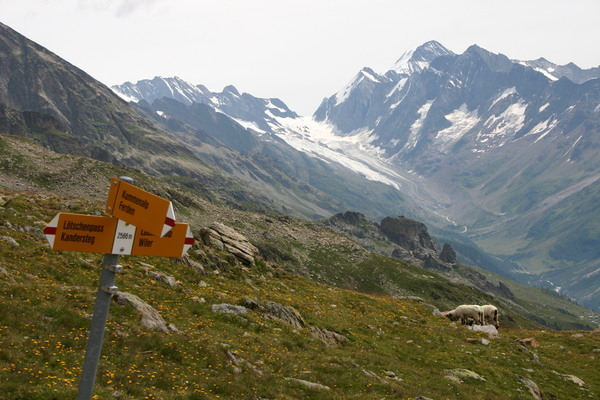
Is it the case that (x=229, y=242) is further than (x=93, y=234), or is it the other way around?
(x=229, y=242)

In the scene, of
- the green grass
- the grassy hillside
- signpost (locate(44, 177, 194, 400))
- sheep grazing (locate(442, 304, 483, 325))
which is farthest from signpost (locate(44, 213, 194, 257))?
sheep grazing (locate(442, 304, 483, 325))

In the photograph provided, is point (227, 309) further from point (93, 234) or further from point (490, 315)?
point (490, 315)

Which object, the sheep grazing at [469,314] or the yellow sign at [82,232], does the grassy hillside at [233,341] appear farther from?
the yellow sign at [82,232]

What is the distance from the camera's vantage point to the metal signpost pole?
27.4ft

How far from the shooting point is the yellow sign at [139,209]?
8.69 m

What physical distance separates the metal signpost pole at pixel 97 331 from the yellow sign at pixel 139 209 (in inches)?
34.2

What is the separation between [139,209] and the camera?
8.74 meters

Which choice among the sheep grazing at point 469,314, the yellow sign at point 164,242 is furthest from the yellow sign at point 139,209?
the sheep grazing at point 469,314

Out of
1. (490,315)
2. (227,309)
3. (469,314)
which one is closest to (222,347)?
(227,309)

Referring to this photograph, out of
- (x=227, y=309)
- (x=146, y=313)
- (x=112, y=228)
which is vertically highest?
(x=112, y=228)

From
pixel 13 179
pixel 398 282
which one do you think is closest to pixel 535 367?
pixel 13 179

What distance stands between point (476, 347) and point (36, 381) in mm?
32244

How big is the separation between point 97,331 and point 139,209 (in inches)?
99.7

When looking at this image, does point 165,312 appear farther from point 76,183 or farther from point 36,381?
point 76,183
